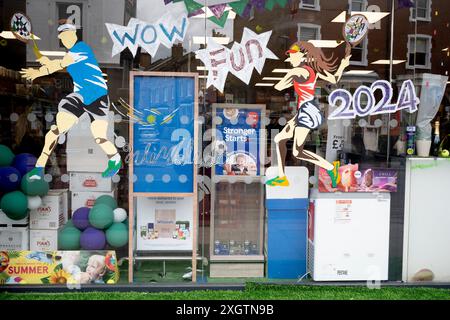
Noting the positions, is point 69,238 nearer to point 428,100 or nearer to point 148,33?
point 148,33

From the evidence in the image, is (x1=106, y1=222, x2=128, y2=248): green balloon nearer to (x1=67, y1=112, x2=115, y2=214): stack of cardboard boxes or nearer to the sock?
(x1=67, y1=112, x2=115, y2=214): stack of cardboard boxes

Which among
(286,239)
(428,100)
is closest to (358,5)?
(428,100)

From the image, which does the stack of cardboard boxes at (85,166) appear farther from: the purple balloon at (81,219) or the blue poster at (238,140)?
the blue poster at (238,140)

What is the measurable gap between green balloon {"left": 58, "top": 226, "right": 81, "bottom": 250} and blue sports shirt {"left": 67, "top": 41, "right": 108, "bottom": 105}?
→ 3.94 ft

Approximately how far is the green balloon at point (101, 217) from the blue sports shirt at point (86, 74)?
3.27 feet

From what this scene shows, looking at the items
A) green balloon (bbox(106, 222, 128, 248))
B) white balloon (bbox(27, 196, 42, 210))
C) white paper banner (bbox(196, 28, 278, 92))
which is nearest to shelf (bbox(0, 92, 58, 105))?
white balloon (bbox(27, 196, 42, 210))

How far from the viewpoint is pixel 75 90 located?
4.53 m

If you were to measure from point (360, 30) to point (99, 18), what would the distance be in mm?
2461

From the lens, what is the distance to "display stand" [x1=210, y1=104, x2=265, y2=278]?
4676mm

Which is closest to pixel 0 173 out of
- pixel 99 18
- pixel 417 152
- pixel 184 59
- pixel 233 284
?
→ pixel 99 18

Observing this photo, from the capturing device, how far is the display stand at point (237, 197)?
4.68 m

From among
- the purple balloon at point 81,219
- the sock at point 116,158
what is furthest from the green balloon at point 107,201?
the sock at point 116,158

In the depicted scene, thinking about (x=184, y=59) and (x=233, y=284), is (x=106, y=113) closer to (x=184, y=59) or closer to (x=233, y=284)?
(x=184, y=59)

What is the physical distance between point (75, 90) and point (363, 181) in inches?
110
